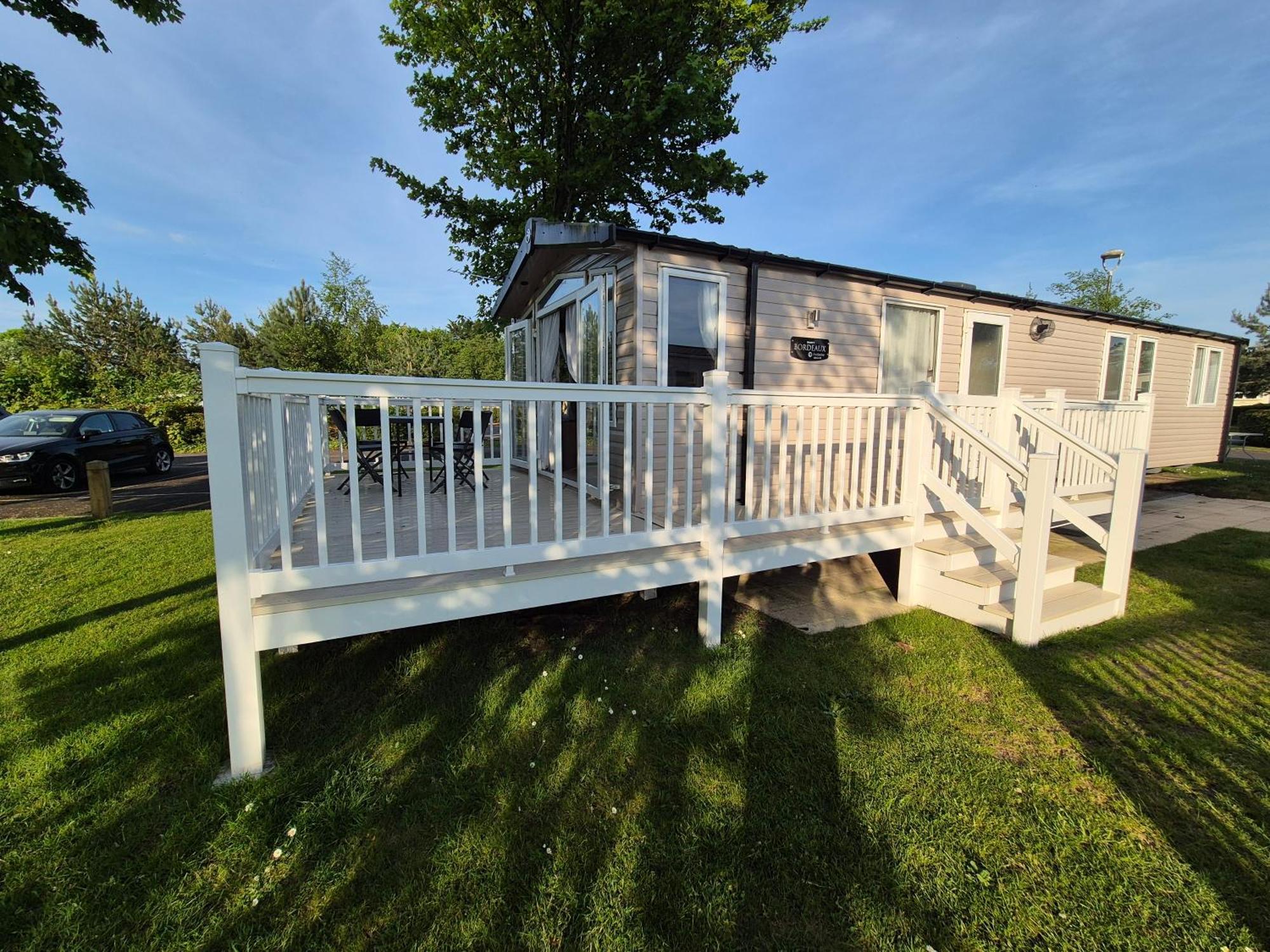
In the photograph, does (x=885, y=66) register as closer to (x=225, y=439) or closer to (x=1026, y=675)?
(x=1026, y=675)

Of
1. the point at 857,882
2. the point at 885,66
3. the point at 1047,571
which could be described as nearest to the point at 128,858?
the point at 857,882

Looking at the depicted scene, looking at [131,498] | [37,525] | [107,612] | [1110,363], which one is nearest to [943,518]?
[107,612]

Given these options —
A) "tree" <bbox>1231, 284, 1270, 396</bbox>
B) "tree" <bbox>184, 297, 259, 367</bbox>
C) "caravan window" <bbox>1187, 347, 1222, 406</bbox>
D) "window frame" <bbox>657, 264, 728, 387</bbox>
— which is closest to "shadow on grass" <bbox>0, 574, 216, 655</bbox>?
"window frame" <bbox>657, 264, 728, 387</bbox>

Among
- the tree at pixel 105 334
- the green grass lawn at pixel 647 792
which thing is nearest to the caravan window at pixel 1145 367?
the green grass lawn at pixel 647 792

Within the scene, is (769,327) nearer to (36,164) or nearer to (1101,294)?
(36,164)

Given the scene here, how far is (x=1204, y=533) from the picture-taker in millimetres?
6047

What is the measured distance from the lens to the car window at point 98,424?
9.55 metres

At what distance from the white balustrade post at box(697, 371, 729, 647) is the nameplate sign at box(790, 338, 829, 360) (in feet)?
8.05

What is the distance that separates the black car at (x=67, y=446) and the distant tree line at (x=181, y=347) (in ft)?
25.0

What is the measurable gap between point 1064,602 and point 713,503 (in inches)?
100

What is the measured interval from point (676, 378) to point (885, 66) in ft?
30.0

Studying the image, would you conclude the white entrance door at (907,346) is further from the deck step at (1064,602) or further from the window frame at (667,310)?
the deck step at (1064,602)

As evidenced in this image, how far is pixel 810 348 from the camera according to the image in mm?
5359

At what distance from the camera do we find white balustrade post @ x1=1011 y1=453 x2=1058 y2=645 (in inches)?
127
